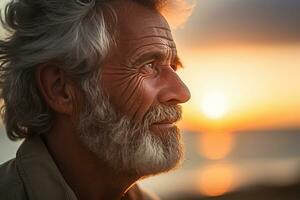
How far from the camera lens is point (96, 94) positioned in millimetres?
1973

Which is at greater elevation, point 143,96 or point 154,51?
point 154,51

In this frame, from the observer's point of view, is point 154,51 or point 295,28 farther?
point 295,28

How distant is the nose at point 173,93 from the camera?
76.0 inches

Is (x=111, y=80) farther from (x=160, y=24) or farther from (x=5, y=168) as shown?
(x=5, y=168)

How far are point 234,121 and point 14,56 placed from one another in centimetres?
308

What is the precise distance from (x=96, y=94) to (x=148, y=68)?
0.21 metres

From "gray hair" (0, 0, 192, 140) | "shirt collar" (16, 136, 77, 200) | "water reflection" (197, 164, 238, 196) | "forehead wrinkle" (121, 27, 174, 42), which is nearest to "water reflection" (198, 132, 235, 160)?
"water reflection" (197, 164, 238, 196)

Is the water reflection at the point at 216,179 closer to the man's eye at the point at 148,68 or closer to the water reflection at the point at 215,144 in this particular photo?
the water reflection at the point at 215,144

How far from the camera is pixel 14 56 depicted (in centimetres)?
207

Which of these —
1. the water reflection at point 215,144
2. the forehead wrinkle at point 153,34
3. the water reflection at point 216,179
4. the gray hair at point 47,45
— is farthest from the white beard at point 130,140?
the water reflection at point 216,179

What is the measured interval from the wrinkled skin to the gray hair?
0.14 ft

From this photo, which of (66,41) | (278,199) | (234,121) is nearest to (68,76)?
(66,41)

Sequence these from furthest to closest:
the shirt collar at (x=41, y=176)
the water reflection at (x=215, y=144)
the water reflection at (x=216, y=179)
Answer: the water reflection at (x=216, y=179) → the water reflection at (x=215, y=144) → the shirt collar at (x=41, y=176)

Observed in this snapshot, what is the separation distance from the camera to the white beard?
6.31ft
